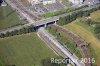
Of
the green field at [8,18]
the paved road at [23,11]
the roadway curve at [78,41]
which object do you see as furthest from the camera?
the paved road at [23,11]

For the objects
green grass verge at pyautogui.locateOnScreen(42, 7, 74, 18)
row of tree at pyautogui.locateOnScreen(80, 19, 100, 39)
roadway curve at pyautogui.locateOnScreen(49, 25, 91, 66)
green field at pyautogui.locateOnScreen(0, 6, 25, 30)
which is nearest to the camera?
roadway curve at pyautogui.locateOnScreen(49, 25, 91, 66)

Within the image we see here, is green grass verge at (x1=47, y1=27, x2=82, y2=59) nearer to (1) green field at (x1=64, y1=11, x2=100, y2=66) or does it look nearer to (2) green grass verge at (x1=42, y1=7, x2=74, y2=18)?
(1) green field at (x1=64, y1=11, x2=100, y2=66)

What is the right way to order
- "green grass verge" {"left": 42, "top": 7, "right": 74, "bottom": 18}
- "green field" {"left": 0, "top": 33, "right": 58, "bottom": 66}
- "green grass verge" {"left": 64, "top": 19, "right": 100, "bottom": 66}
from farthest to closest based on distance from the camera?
"green grass verge" {"left": 42, "top": 7, "right": 74, "bottom": 18}, "green grass verge" {"left": 64, "top": 19, "right": 100, "bottom": 66}, "green field" {"left": 0, "top": 33, "right": 58, "bottom": 66}

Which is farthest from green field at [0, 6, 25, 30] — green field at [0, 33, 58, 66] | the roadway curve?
the roadway curve

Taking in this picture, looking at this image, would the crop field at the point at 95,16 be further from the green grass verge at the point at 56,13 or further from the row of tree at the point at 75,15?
the green grass verge at the point at 56,13

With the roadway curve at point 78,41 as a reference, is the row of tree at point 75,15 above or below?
above

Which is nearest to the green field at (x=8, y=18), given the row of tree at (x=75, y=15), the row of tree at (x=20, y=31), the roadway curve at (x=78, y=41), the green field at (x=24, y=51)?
the row of tree at (x=20, y=31)

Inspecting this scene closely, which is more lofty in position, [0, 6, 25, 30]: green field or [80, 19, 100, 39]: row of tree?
A: [0, 6, 25, 30]: green field

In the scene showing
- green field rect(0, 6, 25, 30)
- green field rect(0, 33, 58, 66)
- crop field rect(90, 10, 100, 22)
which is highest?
green field rect(0, 6, 25, 30)
